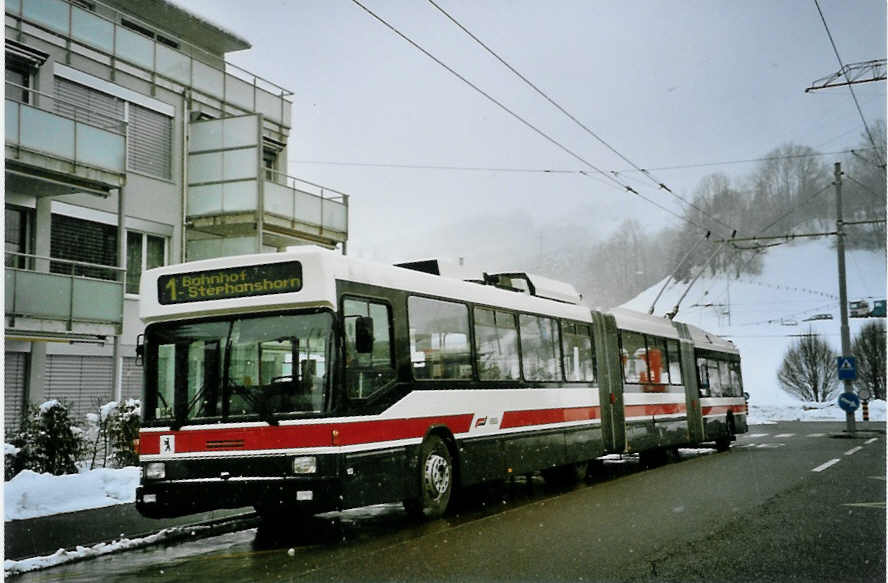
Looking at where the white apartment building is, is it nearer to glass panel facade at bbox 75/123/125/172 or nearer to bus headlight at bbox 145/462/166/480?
glass panel facade at bbox 75/123/125/172

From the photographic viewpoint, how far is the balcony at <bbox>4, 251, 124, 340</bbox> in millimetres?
18594

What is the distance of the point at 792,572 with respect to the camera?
23.4ft

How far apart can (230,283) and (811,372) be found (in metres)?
72.9

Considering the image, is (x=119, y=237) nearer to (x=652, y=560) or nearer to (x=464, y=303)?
(x=464, y=303)

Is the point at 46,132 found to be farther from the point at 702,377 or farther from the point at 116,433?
the point at 702,377

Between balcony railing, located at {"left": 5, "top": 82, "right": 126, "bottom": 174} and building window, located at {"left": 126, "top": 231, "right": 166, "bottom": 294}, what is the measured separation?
316 cm

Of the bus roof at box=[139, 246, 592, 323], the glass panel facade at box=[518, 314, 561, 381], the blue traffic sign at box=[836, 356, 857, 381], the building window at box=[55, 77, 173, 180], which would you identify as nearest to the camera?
the bus roof at box=[139, 246, 592, 323]

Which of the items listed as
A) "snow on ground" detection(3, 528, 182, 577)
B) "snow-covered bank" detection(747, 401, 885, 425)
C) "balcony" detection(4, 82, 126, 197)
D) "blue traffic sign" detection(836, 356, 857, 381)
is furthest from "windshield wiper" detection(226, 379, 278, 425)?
"snow-covered bank" detection(747, 401, 885, 425)

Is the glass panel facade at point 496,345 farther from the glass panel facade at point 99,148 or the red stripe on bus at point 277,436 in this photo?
the glass panel facade at point 99,148

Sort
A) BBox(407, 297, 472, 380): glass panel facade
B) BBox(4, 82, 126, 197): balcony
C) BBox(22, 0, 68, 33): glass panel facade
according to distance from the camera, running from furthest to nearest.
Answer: BBox(22, 0, 68, 33): glass panel facade → BBox(4, 82, 126, 197): balcony → BBox(407, 297, 472, 380): glass panel facade

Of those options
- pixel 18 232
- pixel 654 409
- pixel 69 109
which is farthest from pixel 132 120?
pixel 654 409

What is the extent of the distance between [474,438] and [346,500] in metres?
2.99

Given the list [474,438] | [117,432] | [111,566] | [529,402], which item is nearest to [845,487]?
[529,402]

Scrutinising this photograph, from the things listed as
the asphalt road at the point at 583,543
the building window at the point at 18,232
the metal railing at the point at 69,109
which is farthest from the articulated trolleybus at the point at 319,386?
the building window at the point at 18,232
